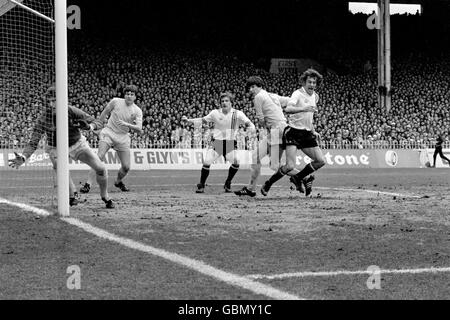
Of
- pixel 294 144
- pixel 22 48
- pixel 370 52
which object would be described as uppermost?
pixel 370 52

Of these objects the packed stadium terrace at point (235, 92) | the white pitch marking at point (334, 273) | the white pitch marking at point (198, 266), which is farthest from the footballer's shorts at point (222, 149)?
the packed stadium terrace at point (235, 92)

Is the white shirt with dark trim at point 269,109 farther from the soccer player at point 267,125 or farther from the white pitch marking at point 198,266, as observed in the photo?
the white pitch marking at point 198,266

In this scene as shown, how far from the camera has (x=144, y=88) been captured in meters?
37.4

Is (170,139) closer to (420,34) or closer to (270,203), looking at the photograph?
(270,203)

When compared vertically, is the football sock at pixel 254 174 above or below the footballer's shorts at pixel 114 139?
below

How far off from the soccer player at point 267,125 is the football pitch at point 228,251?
1.95 meters

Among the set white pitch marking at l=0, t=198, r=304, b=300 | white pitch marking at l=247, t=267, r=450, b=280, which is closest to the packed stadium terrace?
white pitch marking at l=0, t=198, r=304, b=300

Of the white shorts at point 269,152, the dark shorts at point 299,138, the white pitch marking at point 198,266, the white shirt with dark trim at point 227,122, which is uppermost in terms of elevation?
the white shirt with dark trim at point 227,122

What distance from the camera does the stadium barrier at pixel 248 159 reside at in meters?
30.1

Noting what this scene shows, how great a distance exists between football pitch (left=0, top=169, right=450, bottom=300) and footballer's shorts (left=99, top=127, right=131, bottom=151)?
349cm

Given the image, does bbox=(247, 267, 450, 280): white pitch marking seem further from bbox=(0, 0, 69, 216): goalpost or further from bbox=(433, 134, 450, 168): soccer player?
bbox=(433, 134, 450, 168): soccer player

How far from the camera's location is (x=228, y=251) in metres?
6.89
